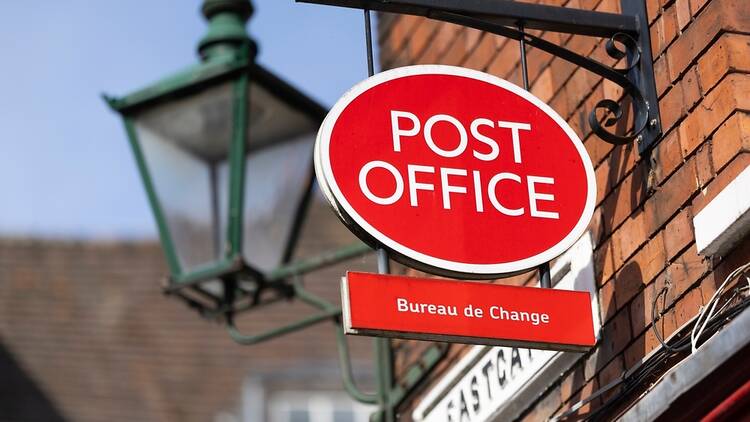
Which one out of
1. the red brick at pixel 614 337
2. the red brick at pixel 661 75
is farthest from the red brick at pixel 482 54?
the red brick at pixel 614 337

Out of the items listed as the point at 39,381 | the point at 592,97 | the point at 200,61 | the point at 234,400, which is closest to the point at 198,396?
the point at 234,400

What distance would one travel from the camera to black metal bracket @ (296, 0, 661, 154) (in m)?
5.27

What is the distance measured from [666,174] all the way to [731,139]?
1.31 feet

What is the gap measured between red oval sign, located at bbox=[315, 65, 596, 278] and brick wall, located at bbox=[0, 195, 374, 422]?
1382cm

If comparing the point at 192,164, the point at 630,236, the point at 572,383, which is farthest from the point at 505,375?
the point at 192,164

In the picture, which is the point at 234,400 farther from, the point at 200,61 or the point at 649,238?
the point at 649,238

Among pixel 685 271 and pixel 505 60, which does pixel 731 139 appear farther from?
pixel 505 60

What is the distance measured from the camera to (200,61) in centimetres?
834

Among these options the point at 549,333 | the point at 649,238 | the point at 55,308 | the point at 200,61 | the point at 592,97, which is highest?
the point at 55,308

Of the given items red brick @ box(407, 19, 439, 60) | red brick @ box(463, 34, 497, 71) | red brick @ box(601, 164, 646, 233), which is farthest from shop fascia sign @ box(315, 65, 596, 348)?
red brick @ box(407, 19, 439, 60)

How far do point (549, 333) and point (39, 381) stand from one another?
49.9 feet

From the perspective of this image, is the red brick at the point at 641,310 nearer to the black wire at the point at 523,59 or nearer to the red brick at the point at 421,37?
the black wire at the point at 523,59

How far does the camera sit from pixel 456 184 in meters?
5.14

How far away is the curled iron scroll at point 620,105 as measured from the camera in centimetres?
538
